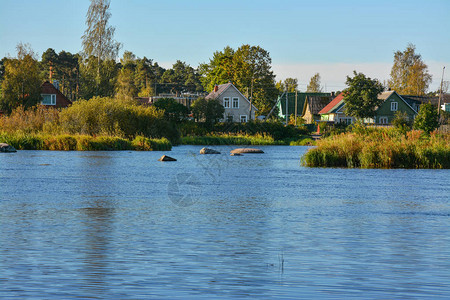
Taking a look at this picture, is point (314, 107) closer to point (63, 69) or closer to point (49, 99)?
point (49, 99)

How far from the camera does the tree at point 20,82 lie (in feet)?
235

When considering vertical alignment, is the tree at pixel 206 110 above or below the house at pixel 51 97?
below

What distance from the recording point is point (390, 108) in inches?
3846

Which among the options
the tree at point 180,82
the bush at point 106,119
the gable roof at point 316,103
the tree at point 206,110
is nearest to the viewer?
the bush at point 106,119

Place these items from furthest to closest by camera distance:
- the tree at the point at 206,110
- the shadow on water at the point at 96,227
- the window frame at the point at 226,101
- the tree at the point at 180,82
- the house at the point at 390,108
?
the tree at the point at 180,82
the window frame at the point at 226,101
the house at the point at 390,108
the tree at the point at 206,110
the shadow on water at the point at 96,227

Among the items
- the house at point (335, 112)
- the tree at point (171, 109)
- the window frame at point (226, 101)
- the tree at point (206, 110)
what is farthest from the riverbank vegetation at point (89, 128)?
the house at point (335, 112)

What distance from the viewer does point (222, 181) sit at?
89.3 ft

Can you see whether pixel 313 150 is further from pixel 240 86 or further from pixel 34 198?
pixel 240 86

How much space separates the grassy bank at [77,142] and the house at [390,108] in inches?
2039

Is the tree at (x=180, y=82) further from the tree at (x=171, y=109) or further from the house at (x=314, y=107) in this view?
the tree at (x=171, y=109)

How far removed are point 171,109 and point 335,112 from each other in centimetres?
3838

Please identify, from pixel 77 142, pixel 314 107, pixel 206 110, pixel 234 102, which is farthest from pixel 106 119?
pixel 314 107

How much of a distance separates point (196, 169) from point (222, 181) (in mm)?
7349

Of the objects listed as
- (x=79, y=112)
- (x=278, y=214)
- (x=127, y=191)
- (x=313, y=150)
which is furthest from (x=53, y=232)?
(x=79, y=112)
